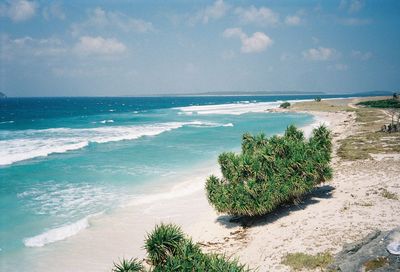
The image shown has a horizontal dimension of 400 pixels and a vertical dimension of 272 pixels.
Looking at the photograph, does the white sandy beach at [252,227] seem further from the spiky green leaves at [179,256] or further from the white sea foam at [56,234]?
the spiky green leaves at [179,256]

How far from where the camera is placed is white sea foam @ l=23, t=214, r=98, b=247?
16844mm

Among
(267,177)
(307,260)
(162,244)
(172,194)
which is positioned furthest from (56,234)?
(307,260)

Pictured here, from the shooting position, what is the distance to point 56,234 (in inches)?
696

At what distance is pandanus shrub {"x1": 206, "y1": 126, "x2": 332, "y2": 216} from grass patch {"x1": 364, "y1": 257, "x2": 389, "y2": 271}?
22.0 ft

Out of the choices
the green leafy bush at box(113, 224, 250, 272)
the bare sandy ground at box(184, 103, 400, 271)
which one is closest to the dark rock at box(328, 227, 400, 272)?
the bare sandy ground at box(184, 103, 400, 271)

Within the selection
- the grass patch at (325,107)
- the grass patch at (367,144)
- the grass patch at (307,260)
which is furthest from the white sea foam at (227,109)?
the grass patch at (307,260)

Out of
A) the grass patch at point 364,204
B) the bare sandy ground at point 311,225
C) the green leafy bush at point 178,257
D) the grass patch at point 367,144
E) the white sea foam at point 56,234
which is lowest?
the white sea foam at point 56,234

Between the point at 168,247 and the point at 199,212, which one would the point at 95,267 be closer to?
the point at 168,247

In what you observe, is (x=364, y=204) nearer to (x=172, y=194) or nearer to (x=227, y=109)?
(x=172, y=194)

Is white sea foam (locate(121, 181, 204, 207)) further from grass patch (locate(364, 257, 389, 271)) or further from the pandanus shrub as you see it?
grass patch (locate(364, 257, 389, 271))

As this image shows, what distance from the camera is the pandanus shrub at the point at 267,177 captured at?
16359mm

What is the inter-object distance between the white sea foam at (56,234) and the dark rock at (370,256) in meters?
13.1

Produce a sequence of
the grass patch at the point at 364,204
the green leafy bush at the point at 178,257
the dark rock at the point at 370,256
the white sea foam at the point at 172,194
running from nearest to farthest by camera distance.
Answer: the green leafy bush at the point at 178,257 → the dark rock at the point at 370,256 → the grass patch at the point at 364,204 → the white sea foam at the point at 172,194

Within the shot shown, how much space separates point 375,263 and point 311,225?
20.4ft
